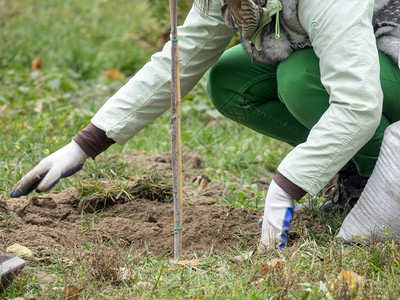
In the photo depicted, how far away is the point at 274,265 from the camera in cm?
211

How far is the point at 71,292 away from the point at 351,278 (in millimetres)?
803

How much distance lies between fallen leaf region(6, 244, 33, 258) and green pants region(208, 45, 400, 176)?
41.7 inches

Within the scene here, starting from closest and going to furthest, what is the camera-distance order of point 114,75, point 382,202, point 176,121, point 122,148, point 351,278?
1. point 351,278
2. point 176,121
3. point 382,202
4. point 122,148
5. point 114,75

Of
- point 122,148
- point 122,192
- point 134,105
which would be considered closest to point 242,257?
point 134,105

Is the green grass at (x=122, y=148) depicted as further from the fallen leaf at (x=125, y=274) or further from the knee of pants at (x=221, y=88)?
the knee of pants at (x=221, y=88)

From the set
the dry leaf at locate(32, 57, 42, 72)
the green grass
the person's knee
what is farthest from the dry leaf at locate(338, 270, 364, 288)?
the dry leaf at locate(32, 57, 42, 72)

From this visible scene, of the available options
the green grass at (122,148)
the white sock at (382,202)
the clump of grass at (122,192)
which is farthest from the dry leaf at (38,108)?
the white sock at (382,202)

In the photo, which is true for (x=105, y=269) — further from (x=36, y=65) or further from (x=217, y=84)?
(x=36, y=65)

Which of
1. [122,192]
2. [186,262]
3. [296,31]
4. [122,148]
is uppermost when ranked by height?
[296,31]

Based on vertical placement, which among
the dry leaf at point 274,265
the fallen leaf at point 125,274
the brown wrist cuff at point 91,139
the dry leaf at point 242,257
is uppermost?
the brown wrist cuff at point 91,139

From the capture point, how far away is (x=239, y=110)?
291cm

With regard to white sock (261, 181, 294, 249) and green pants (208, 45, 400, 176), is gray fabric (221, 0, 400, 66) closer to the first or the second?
green pants (208, 45, 400, 176)

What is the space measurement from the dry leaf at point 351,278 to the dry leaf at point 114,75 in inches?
142

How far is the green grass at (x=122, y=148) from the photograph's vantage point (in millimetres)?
2002
